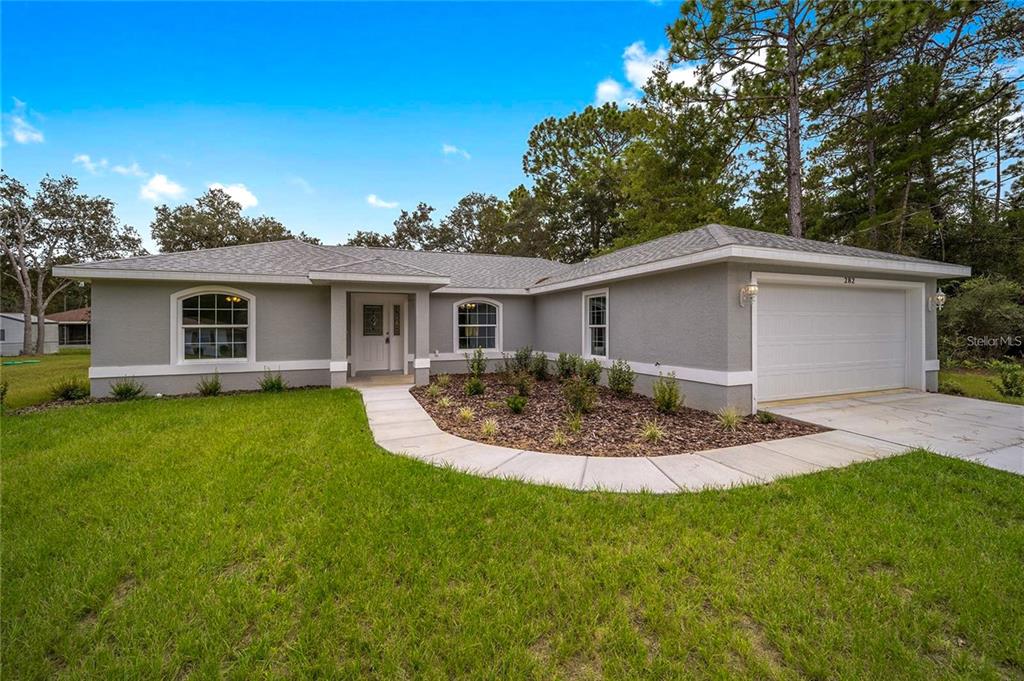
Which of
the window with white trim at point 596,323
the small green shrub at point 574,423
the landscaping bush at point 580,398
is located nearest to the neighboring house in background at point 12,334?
the window with white trim at point 596,323

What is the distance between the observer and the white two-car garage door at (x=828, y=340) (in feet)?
23.4

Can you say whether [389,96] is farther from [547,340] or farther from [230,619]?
[230,619]

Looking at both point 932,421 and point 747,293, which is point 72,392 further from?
point 932,421

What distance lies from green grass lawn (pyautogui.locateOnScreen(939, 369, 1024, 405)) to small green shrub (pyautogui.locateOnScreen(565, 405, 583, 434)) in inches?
319

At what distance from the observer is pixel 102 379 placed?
26.4 ft

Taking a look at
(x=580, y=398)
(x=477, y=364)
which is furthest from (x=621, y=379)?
(x=477, y=364)

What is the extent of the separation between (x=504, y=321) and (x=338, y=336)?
5.22m

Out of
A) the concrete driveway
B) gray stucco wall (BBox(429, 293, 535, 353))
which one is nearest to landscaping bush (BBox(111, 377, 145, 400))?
gray stucco wall (BBox(429, 293, 535, 353))

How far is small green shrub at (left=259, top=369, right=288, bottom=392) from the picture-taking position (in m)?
8.72

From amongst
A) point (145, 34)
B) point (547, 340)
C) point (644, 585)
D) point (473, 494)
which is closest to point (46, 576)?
point (473, 494)

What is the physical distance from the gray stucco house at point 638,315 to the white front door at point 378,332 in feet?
0.17

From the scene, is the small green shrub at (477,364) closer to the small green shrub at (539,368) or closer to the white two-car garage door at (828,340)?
the small green shrub at (539,368)

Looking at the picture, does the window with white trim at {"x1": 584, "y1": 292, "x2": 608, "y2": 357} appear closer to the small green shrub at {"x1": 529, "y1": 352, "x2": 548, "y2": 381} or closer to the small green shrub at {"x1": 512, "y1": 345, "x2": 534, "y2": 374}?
the small green shrub at {"x1": 529, "y1": 352, "x2": 548, "y2": 381}

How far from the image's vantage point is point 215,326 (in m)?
8.74
